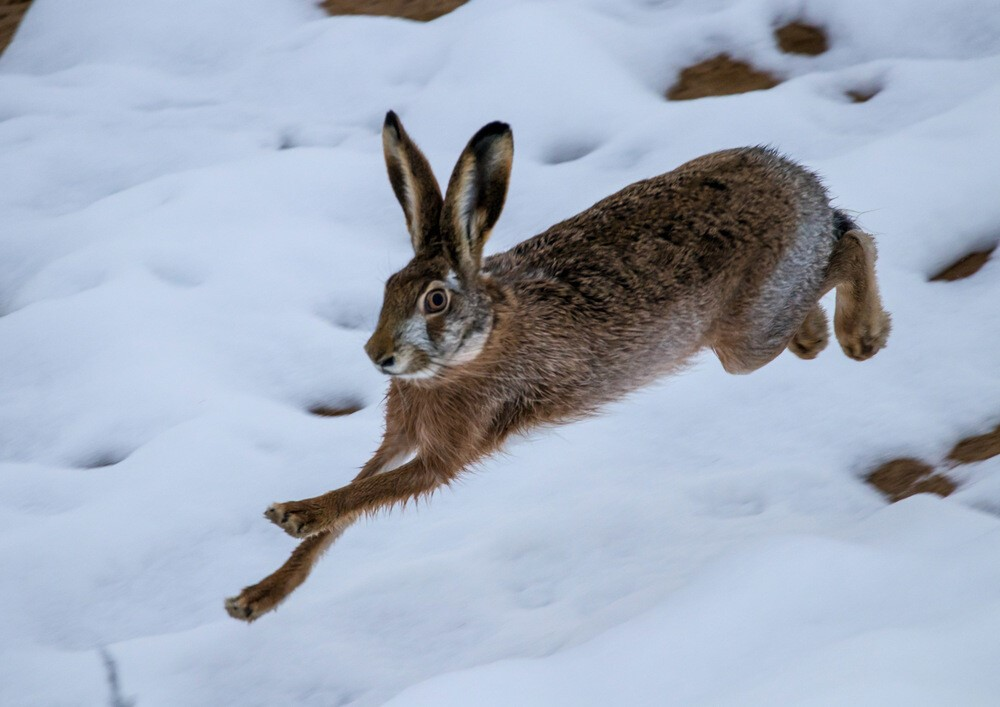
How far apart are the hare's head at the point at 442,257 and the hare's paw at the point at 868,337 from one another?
1.44m

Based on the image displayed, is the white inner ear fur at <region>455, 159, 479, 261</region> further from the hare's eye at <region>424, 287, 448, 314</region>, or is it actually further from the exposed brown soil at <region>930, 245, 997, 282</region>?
the exposed brown soil at <region>930, 245, 997, 282</region>

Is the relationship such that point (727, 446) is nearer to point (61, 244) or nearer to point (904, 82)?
point (904, 82)

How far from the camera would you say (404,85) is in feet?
19.8

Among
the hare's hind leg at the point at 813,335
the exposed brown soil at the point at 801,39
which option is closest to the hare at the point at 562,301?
the hare's hind leg at the point at 813,335

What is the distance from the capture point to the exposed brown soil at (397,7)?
659 centimetres

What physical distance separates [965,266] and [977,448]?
1.08 meters

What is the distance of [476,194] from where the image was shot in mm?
3203

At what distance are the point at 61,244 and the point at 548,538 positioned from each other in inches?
110

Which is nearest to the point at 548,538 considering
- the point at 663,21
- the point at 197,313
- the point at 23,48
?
the point at 197,313

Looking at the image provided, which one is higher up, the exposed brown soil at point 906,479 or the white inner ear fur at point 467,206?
the white inner ear fur at point 467,206

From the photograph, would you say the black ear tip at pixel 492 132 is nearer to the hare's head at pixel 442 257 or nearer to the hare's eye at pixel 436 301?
the hare's head at pixel 442 257

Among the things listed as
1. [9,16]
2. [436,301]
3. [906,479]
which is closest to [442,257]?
[436,301]

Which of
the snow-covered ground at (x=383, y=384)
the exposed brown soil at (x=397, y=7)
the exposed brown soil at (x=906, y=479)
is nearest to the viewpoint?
the snow-covered ground at (x=383, y=384)

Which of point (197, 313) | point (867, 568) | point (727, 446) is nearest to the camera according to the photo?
point (867, 568)
